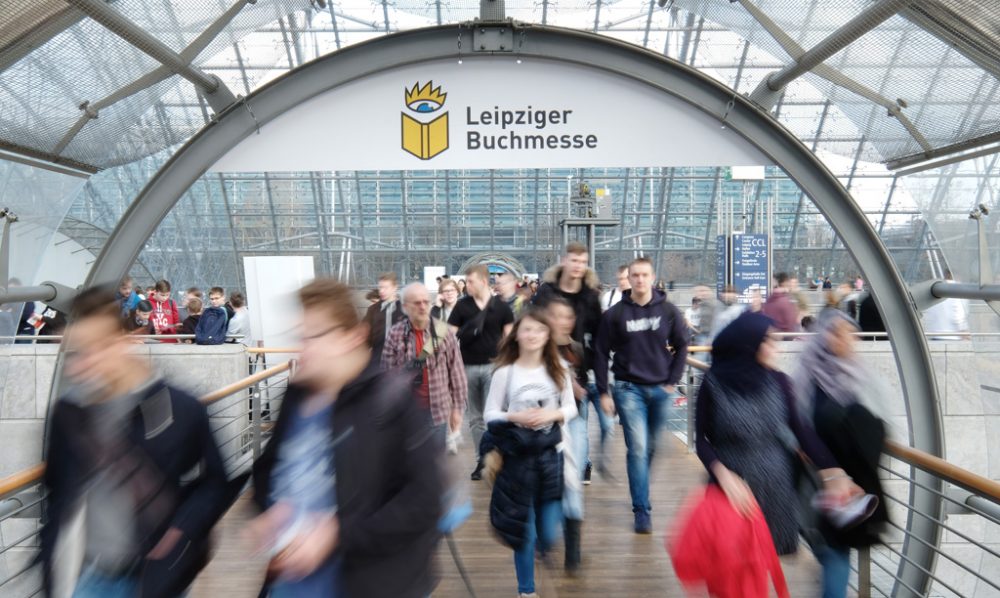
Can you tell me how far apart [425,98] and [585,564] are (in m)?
3.74

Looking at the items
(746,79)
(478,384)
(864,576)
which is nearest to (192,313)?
(478,384)

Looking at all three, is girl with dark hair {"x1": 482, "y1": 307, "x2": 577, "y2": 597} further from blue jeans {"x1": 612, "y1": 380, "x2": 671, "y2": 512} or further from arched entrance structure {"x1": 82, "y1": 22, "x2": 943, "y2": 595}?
arched entrance structure {"x1": 82, "y1": 22, "x2": 943, "y2": 595}

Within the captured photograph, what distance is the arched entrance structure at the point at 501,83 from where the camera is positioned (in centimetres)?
623

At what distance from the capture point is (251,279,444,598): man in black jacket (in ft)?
7.18

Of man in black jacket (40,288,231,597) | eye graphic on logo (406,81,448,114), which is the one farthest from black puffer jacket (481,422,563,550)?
eye graphic on logo (406,81,448,114)

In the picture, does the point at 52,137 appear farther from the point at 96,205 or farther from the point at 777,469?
the point at 96,205

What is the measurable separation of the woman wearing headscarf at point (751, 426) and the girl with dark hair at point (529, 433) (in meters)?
1.12

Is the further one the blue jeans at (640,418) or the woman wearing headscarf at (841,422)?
the blue jeans at (640,418)

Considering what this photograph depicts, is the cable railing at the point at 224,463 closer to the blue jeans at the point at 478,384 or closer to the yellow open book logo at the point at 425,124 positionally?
the blue jeans at the point at 478,384

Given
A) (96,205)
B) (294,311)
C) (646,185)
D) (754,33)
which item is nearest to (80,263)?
(754,33)

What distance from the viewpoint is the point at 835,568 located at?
390 cm

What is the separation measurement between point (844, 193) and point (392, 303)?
12.7ft

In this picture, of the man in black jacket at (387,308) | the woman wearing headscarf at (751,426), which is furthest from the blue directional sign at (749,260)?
the woman wearing headscarf at (751,426)

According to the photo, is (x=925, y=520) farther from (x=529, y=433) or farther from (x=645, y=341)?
(x=529, y=433)
